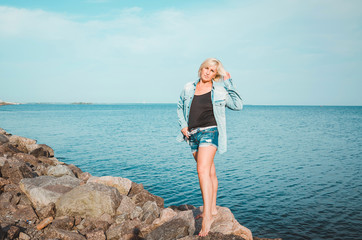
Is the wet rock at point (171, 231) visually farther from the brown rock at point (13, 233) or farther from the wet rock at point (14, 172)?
the wet rock at point (14, 172)

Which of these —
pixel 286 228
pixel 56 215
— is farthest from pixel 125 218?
pixel 286 228

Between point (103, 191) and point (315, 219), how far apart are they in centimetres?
766

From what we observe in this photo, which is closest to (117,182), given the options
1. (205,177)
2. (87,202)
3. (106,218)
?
(87,202)

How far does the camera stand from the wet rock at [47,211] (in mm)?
7711

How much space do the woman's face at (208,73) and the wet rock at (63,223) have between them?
5185mm

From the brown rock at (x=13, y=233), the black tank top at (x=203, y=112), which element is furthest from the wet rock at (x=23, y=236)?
the black tank top at (x=203, y=112)

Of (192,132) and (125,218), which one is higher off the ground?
(192,132)

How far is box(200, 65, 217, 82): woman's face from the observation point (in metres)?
5.12

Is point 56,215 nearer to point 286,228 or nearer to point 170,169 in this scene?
point 286,228

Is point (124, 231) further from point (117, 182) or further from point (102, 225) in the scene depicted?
point (117, 182)

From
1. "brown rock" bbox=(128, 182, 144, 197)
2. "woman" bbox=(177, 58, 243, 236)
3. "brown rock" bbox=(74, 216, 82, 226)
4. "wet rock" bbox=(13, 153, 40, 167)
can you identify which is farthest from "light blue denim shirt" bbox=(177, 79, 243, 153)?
"wet rock" bbox=(13, 153, 40, 167)

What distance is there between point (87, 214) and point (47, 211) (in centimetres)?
104

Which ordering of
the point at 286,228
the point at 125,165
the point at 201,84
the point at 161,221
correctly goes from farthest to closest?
the point at 125,165 → the point at 286,228 → the point at 161,221 → the point at 201,84

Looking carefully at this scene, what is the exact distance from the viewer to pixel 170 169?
18.1m
